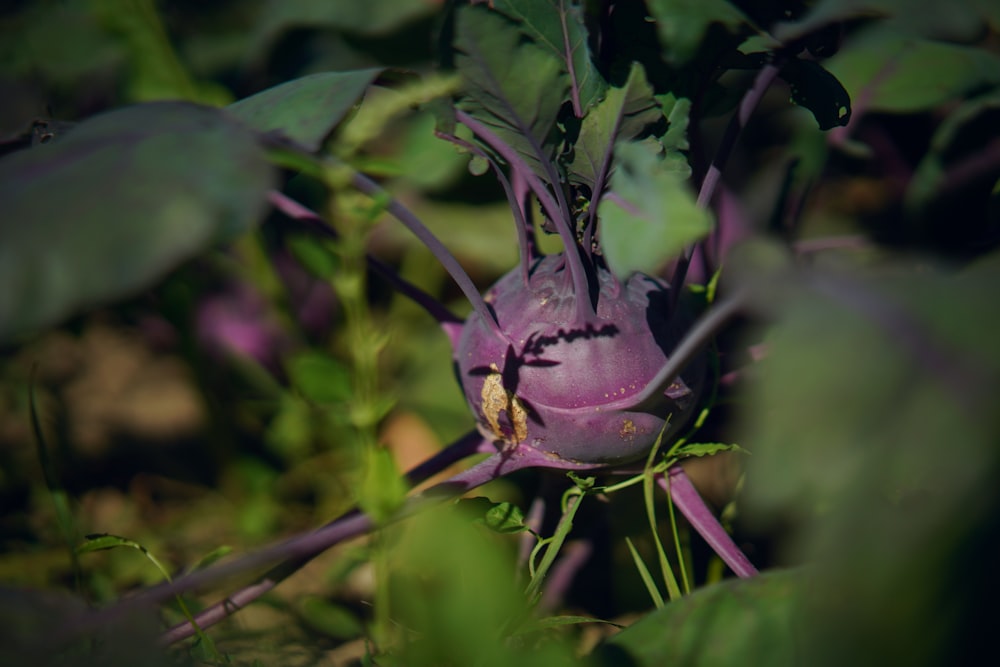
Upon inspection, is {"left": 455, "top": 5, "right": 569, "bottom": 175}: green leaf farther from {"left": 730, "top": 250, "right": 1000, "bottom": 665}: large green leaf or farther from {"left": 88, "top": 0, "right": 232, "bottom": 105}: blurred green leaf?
{"left": 88, "top": 0, "right": 232, "bottom": 105}: blurred green leaf

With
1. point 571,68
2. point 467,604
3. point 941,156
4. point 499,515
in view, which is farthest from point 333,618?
point 941,156

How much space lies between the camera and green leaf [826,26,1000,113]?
0.99 metres

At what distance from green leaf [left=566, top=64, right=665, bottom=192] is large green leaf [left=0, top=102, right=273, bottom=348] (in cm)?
26

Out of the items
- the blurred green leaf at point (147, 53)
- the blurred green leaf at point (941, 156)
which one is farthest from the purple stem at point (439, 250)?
the blurred green leaf at point (941, 156)

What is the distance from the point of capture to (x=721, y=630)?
0.58 metres

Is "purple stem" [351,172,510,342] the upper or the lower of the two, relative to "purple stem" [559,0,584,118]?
lower

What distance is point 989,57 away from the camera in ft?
3.38

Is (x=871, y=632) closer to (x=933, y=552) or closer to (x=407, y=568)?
(x=933, y=552)

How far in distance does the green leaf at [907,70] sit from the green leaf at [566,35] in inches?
23.3

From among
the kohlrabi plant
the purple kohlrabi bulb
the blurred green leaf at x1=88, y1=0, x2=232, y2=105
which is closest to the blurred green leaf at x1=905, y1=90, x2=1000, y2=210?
the kohlrabi plant

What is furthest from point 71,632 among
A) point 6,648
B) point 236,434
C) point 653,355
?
point 236,434

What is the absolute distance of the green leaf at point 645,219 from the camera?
1.52 feet

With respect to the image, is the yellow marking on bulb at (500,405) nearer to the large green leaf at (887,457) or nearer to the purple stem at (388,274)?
the purple stem at (388,274)

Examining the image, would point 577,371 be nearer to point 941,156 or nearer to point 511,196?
point 511,196
